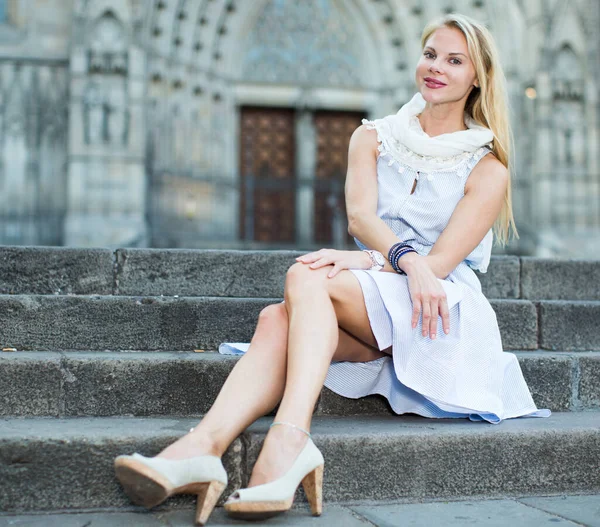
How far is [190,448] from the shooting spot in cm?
213

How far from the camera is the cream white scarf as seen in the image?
293cm

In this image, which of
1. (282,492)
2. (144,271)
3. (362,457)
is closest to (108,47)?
(144,271)

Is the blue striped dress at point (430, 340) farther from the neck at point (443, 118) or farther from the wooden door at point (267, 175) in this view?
the wooden door at point (267, 175)

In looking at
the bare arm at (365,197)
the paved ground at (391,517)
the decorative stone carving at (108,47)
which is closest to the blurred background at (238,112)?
the decorative stone carving at (108,47)

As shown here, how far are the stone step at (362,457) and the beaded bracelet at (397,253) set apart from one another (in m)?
0.55

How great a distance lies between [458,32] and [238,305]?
4.79 ft

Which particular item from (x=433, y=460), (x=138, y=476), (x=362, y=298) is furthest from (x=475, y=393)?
(x=138, y=476)

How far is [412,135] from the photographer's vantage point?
9.68 ft

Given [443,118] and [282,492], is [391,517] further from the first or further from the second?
[443,118]

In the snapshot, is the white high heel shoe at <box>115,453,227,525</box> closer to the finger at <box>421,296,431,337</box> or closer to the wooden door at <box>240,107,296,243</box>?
the finger at <box>421,296,431,337</box>

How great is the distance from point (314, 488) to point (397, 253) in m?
0.90

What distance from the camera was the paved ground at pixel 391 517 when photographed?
83.7 inches

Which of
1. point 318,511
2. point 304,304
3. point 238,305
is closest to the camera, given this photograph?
point 318,511

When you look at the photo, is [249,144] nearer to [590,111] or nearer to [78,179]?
[78,179]
